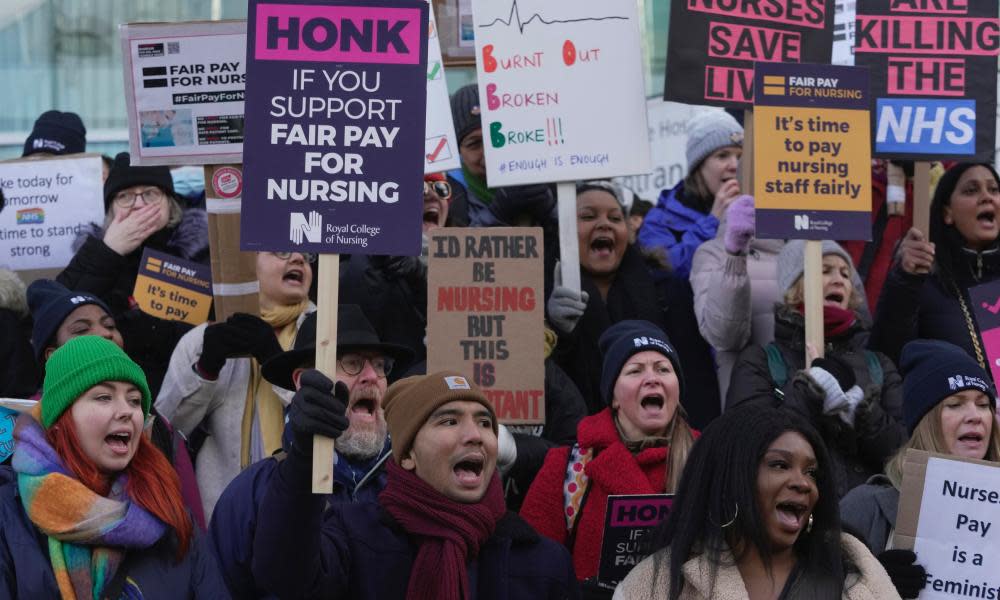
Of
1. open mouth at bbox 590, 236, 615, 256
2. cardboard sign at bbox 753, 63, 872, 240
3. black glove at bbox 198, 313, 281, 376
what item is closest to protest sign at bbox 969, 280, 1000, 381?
cardboard sign at bbox 753, 63, 872, 240

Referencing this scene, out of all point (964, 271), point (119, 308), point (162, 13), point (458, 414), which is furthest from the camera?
point (162, 13)

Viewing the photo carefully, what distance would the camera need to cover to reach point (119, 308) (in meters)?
8.46

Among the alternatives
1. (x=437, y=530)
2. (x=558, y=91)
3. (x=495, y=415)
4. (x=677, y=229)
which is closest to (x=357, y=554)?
(x=437, y=530)

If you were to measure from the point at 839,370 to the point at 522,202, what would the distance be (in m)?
1.97

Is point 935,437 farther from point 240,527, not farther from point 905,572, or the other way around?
point 240,527

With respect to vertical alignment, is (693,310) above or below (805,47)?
below

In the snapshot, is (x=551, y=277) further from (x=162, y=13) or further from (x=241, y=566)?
(x=162, y=13)

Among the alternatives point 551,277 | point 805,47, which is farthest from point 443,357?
point 805,47

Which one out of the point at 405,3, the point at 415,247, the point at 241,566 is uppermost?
the point at 405,3

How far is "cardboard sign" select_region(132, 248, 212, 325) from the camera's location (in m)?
8.52

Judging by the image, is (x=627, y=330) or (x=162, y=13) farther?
(x=162, y=13)

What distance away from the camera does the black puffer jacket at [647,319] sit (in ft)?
27.2

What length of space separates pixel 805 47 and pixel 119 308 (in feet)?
11.9

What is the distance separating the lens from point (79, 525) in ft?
18.0
